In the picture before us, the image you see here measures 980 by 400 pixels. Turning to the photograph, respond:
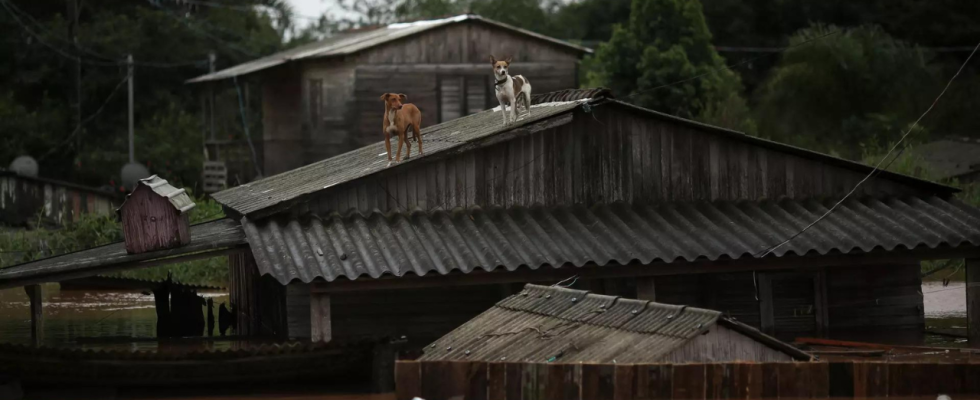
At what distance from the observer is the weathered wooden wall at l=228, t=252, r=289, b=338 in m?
19.3

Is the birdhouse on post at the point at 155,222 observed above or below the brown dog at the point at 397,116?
below

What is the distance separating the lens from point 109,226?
3362cm

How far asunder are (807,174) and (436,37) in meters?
16.6

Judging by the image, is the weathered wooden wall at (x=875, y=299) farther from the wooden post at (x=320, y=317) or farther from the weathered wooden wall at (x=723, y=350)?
the wooden post at (x=320, y=317)

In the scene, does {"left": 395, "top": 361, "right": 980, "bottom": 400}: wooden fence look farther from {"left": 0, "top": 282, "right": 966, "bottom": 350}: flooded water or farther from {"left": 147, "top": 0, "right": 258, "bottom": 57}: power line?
{"left": 147, "top": 0, "right": 258, "bottom": 57}: power line

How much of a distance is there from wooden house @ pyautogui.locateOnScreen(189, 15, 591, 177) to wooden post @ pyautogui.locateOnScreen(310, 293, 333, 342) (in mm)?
17933

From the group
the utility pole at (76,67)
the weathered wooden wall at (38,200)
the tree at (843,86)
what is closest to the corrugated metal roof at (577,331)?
the weathered wooden wall at (38,200)

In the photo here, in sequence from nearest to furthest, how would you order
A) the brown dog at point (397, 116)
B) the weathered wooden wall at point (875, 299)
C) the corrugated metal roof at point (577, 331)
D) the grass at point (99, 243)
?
the corrugated metal roof at point (577, 331) → the brown dog at point (397, 116) → the weathered wooden wall at point (875, 299) → the grass at point (99, 243)

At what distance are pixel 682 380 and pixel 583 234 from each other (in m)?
5.54

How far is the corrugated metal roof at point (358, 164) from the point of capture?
1816 centimetres

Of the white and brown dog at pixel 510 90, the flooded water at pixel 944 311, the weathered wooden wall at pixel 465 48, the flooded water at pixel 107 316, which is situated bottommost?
the flooded water at pixel 944 311

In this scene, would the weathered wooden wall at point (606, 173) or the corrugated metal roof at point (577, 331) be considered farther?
the weathered wooden wall at point (606, 173)

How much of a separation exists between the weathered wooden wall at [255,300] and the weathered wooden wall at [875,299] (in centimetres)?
819

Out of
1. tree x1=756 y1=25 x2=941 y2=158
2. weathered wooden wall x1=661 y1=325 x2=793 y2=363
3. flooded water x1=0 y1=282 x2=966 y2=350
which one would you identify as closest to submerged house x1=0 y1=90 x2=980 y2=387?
flooded water x1=0 y1=282 x2=966 y2=350
